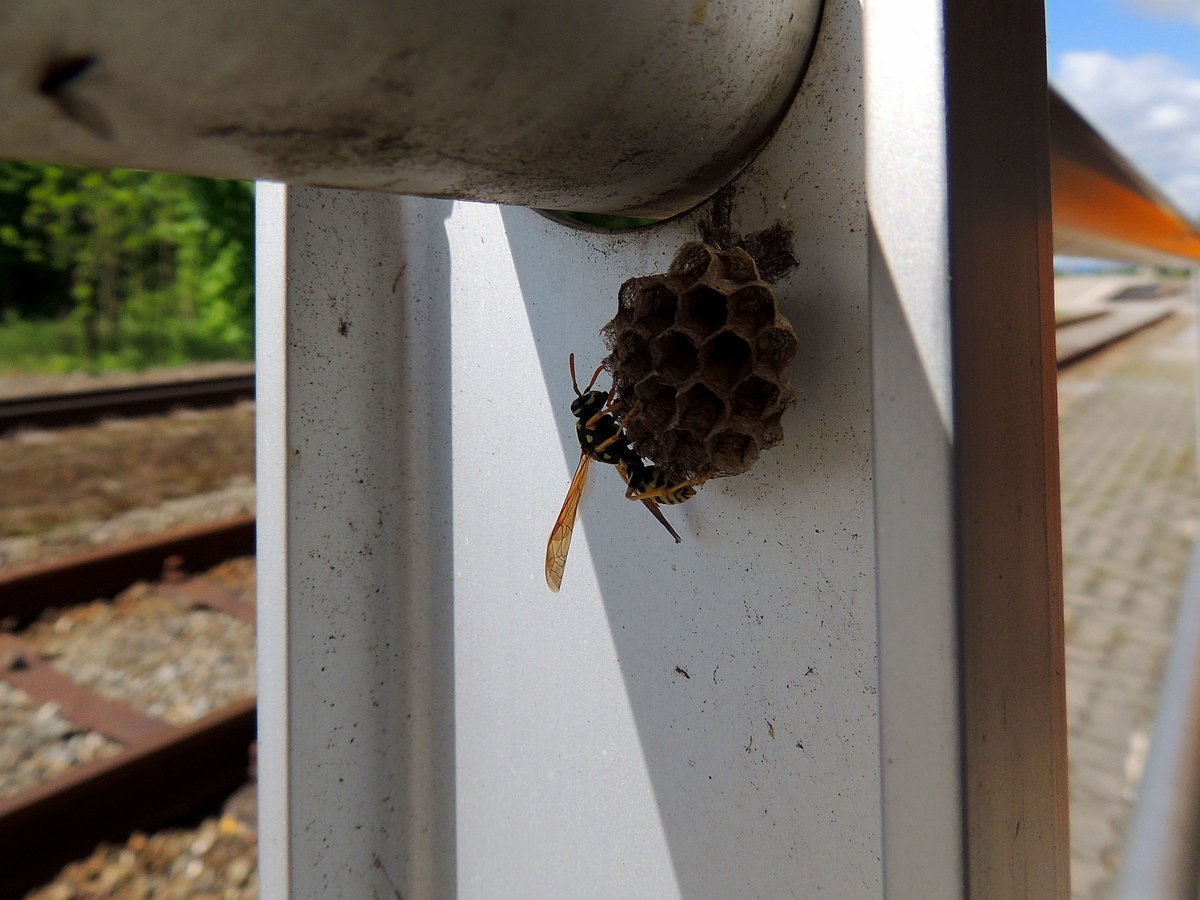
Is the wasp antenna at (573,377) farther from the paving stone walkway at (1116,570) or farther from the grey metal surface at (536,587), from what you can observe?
the paving stone walkway at (1116,570)

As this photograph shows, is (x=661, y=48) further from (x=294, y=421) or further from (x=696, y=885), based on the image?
(x=696, y=885)

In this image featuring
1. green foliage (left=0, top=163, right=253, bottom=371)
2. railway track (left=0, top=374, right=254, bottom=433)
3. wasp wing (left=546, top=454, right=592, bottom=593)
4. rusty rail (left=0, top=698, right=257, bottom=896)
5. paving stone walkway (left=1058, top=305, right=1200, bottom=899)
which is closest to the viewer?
wasp wing (left=546, top=454, right=592, bottom=593)

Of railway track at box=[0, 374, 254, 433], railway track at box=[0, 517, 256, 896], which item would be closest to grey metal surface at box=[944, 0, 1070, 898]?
railway track at box=[0, 517, 256, 896]

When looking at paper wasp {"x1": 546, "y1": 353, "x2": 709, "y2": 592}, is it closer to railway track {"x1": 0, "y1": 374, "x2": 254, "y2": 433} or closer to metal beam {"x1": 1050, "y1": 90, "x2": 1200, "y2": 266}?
metal beam {"x1": 1050, "y1": 90, "x2": 1200, "y2": 266}

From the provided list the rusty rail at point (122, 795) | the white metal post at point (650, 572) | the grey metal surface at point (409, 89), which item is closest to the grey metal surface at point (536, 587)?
the white metal post at point (650, 572)

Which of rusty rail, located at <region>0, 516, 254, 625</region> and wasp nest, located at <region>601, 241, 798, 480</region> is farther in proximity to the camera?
rusty rail, located at <region>0, 516, 254, 625</region>

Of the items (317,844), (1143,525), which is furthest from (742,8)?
(1143,525)
